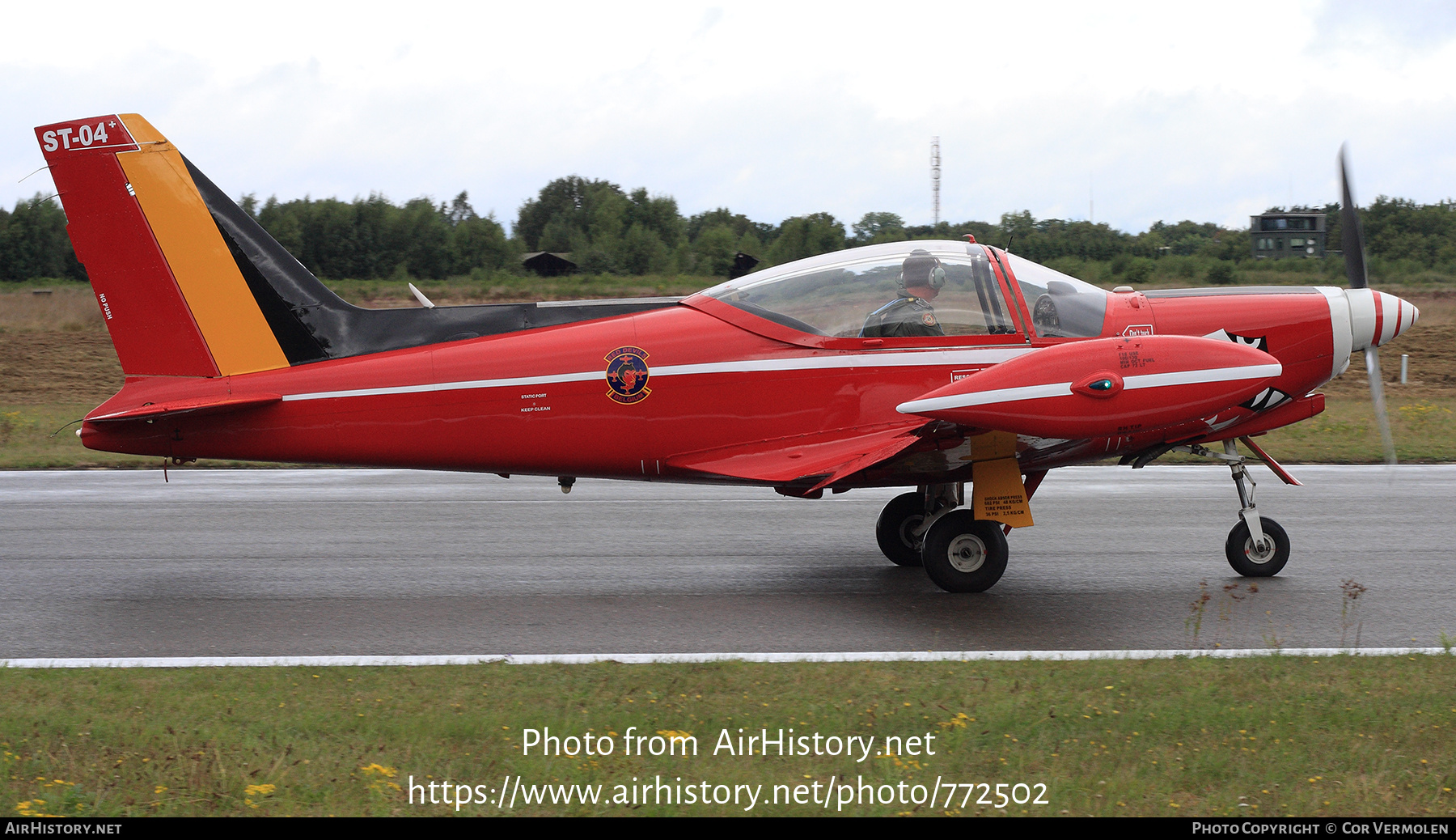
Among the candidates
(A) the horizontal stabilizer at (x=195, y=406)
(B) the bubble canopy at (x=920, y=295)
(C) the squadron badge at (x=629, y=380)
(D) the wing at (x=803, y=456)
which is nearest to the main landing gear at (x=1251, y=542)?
(B) the bubble canopy at (x=920, y=295)

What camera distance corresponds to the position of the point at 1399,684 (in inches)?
217

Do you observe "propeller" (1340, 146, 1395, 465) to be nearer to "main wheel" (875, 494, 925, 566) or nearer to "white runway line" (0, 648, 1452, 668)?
"white runway line" (0, 648, 1452, 668)

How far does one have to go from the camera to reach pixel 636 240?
54312 millimetres

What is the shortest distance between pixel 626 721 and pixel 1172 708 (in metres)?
2.53

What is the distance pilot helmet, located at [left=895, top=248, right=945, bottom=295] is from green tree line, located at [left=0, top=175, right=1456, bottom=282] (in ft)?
85.3

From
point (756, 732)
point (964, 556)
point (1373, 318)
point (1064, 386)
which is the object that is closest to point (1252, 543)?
point (1373, 318)

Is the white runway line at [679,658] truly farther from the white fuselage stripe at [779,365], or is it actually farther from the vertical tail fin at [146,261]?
the vertical tail fin at [146,261]

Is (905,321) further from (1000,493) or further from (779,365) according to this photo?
(1000,493)

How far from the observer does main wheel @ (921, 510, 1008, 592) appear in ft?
25.7

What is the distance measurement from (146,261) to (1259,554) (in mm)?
8549

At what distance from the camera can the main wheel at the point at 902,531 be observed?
8891 millimetres

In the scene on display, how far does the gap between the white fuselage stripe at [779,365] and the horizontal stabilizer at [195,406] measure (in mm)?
642
